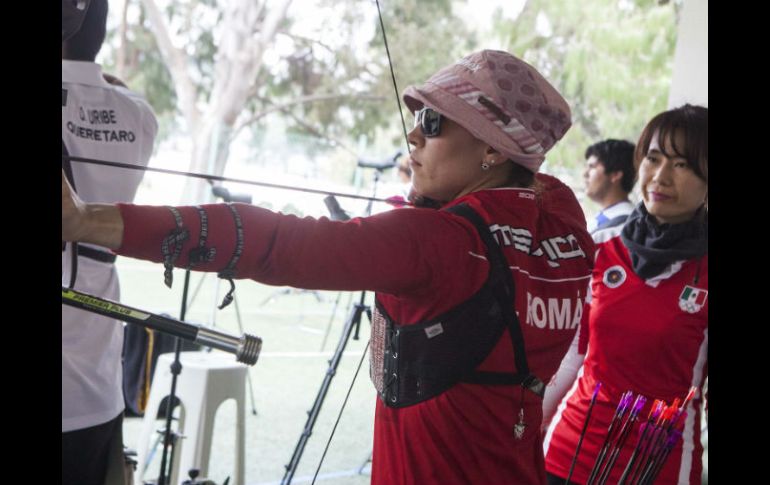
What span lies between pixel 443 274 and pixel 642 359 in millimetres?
880

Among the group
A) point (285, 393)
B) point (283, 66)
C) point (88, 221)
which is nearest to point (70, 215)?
point (88, 221)

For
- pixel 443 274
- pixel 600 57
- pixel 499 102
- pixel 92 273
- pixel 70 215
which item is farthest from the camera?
pixel 600 57

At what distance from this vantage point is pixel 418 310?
84cm

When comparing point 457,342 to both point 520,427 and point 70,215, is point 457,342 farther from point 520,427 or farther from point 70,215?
point 70,215

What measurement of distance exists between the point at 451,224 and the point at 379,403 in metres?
0.29

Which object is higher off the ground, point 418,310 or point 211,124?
point 418,310

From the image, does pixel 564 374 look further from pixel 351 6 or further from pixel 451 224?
pixel 351 6

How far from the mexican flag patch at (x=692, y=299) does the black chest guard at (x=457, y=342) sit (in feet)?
2.47

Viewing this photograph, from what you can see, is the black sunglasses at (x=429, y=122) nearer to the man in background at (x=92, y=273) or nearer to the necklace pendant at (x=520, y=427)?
the necklace pendant at (x=520, y=427)

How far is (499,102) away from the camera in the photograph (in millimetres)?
907

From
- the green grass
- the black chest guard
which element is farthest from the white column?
the black chest guard

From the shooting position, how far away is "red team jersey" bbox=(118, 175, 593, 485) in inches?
27.8
